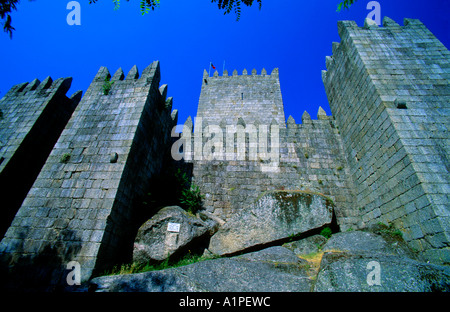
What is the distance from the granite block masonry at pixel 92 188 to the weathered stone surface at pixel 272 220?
2.83 m

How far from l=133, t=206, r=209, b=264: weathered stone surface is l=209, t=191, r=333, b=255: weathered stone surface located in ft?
2.61

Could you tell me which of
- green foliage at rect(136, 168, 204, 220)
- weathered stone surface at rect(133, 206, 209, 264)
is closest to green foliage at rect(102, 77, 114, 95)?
green foliage at rect(136, 168, 204, 220)

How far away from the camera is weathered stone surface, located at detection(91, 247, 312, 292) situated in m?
4.04

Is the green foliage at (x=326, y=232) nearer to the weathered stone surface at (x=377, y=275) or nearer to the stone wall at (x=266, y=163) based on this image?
the stone wall at (x=266, y=163)

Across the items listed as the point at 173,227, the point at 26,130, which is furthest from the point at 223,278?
the point at 26,130

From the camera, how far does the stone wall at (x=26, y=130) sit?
7.12 m

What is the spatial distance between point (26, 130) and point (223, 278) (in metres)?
9.42

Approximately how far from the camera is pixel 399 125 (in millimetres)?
6098

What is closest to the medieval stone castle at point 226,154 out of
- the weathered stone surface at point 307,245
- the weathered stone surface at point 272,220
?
the weathered stone surface at point 272,220

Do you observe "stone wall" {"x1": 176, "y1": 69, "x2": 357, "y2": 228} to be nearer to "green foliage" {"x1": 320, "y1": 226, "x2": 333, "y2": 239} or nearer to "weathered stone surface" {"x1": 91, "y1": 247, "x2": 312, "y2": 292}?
"green foliage" {"x1": 320, "y1": 226, "x2": 333, "y2": 239}

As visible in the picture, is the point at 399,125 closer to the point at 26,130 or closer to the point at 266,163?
the point at 266,163
